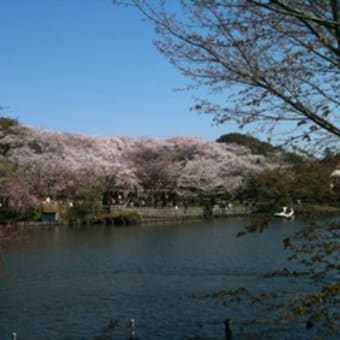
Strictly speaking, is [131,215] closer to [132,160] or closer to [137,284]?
[132,160]

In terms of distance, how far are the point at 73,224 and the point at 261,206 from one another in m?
28.6

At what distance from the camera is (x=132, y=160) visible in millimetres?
41625

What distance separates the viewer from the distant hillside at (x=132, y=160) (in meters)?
35.6

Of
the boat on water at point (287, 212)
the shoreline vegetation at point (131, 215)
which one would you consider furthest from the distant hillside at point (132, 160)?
the boat on water at point (287, 212)

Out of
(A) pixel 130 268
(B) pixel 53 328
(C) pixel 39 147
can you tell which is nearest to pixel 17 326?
(B) pixel 53 328

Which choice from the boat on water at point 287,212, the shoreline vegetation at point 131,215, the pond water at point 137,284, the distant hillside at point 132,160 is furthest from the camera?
the distant hillside at point 132,160

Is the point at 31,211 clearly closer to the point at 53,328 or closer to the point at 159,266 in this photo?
the point at 159,266

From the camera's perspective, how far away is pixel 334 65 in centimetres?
324

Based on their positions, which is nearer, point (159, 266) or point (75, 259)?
point (159, 266)

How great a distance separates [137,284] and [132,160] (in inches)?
1126

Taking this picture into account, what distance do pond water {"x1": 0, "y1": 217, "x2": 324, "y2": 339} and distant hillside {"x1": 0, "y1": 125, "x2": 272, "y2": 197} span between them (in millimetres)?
11883

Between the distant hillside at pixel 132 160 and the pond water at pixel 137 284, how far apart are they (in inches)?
468

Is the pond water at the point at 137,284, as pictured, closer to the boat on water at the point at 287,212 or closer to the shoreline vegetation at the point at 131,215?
the boat on water at the point at 287,212

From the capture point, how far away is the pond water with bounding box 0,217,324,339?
9266mm
